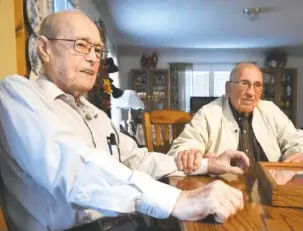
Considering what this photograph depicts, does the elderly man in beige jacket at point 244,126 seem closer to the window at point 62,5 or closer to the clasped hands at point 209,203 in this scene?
the clasped hands at point 209,203

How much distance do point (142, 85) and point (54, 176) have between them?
6.63 metres

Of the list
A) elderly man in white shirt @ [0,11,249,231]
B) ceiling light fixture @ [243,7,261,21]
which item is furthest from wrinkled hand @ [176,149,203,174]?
ceiling light fixture @ [243,7,261,21]

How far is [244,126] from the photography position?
1.87 metres

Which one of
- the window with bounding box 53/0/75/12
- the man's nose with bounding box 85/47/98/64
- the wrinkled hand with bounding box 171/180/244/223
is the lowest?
the wrinkled hand with bounding box 171/180/244/223

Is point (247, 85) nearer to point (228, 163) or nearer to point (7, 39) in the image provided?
point (228, 163)

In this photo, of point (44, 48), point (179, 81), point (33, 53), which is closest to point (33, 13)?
point (33, 53)

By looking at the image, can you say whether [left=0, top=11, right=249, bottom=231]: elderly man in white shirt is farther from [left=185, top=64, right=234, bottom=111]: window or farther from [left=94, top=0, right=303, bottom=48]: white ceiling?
[left=185, top=64, right=234, bottom=111]: window

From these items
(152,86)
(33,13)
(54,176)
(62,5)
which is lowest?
(54,176)

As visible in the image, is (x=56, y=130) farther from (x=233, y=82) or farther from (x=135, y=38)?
(x=135, y=38)

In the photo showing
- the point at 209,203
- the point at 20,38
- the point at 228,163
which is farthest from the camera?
the point at 20,38

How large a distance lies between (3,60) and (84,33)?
1.07 ft

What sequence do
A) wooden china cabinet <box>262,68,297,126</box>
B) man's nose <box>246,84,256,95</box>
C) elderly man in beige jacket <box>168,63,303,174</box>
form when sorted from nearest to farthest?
elderly man in beige jacket <box>168,63,303,174</box> < man's nose <box>246,84,256,95</box> < wooden china cabinet <box>262,68,297,126</box>

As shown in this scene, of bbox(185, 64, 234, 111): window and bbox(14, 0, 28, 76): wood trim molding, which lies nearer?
bbox(14, 0, 28, 76): wood trim molding

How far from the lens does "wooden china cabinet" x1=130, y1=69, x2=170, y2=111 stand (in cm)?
727
